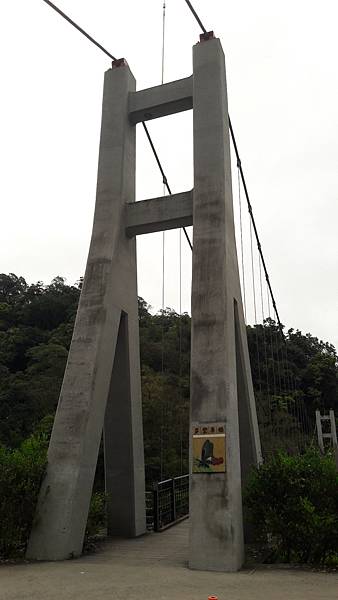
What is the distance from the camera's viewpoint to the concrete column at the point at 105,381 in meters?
7.86

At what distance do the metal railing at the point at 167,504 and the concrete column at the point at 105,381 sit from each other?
380mm

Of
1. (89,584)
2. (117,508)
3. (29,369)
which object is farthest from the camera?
(29,369)

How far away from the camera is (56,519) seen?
770 cm

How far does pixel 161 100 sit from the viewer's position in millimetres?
10938

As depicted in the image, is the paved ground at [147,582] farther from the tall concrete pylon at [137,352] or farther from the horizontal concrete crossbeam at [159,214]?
the horizontal concrete crossbeam at [159,214]

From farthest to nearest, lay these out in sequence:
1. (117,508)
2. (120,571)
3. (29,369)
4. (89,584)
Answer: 1. (29,369)
2. (117,508)
3. (120,571)
4. (89,584)

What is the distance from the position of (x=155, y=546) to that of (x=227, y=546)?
2.35 meters

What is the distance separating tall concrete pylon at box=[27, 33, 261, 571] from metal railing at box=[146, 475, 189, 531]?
412mm

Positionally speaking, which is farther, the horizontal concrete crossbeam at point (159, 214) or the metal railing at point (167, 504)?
the metal railing at point (167, 504)

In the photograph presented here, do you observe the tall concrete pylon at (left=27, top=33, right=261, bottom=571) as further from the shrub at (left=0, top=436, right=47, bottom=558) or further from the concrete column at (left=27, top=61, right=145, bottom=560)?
the shrub at (left=0, top=436, right=47, bottom=558)

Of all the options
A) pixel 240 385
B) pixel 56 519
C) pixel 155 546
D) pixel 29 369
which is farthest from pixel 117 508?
pixel 29 369

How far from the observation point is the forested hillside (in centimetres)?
2341

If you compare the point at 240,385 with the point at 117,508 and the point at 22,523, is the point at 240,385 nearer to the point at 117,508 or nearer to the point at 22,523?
the point at 117,508

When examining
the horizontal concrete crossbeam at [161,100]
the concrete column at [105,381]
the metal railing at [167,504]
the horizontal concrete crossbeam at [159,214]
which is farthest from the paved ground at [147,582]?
the horizontal concrete crossbeam at [161,100]
